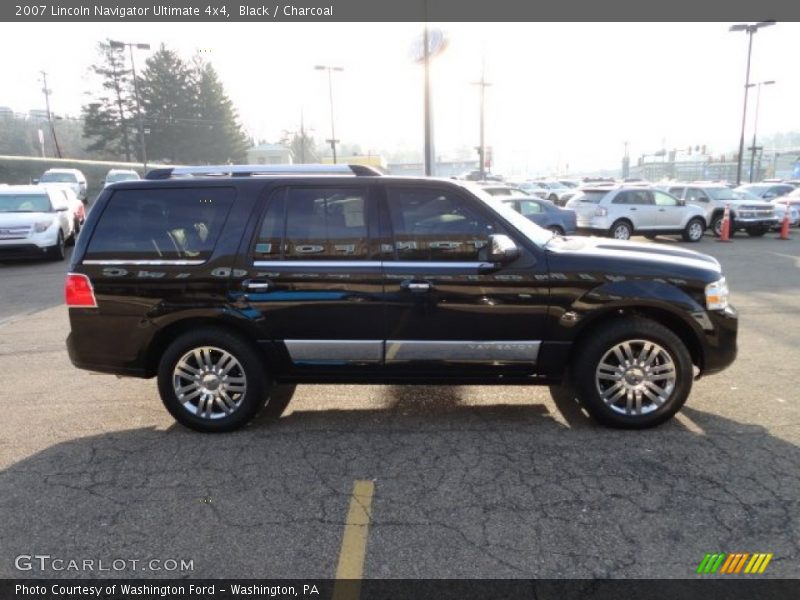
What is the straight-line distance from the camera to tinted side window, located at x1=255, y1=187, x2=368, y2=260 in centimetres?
404

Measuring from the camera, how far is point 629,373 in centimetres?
404

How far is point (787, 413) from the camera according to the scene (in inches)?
171

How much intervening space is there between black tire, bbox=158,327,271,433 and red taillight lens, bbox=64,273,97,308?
2.23ft

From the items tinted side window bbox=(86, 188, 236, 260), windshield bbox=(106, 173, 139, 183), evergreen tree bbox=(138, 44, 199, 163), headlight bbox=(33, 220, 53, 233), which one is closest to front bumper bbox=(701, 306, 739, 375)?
tinted side window bbox=(86, 188, 236, 260)

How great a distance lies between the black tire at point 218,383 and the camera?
13.5ft

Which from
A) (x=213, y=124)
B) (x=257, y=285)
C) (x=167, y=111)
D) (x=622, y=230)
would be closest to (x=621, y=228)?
(x=622, y=230)

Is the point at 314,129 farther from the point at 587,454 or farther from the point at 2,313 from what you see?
the point at 587,454

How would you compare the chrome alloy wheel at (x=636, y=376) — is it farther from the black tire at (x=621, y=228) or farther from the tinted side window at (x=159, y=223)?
the black tire at (x=621, y=228)

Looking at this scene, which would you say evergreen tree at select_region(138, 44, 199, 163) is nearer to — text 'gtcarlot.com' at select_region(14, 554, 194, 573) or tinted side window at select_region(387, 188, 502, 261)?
tinted side window at select_region(387, 188, 502, 261)

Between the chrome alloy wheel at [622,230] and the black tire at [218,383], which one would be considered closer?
the black tire at [218,383]

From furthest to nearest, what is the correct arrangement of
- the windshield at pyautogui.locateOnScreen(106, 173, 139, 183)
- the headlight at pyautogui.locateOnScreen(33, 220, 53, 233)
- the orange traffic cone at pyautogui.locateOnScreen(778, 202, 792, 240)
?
the windshield at pyautogui.locateOnScreen(106, 173, 139, 183) < the orange traffic cone at pyautogui.locateOnScreen(778, 202, 792, 240) < the headlight at pyautogui.locateOnScreen(33, 220, 53, 233)

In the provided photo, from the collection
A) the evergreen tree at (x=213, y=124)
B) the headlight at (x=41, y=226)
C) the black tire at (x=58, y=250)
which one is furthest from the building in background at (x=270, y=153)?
the headlight at (x=41, y=226)

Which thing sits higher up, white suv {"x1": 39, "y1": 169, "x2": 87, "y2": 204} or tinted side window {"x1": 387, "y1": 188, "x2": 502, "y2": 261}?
white suv {"x1": 39, "y1": 169, "x2": 87, "y2": 204}

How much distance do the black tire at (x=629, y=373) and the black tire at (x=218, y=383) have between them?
7.62 ft
